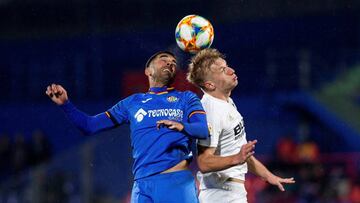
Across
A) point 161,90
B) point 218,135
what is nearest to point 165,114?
point 161,90

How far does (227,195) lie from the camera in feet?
18.0

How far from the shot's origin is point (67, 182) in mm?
10820

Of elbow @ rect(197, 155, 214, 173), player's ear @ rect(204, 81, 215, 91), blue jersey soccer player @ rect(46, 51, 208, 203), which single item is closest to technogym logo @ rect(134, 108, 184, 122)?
blue jersey soccer player @ rect(46, 51, 208, 203)

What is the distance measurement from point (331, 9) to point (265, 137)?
3.63 meters

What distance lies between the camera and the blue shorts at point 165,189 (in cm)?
516

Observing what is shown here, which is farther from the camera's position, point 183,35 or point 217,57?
point 183,35

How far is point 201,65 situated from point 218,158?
923mm

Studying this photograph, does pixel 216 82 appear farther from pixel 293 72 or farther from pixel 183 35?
pixel 293 72

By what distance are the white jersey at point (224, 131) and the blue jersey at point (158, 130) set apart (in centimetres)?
20

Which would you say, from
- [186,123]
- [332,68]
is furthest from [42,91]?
[186,123]

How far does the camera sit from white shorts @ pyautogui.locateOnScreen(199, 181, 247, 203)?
18.0ft

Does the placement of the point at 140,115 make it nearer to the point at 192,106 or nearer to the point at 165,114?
the point at 165,114

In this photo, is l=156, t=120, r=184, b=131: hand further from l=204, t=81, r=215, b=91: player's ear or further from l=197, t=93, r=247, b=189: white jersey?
l=204, t=81, r=215, b=91: player's ear

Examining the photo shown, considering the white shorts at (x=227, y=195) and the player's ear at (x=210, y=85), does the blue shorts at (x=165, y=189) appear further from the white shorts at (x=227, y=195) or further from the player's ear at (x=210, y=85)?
the player's ear at (x=210, y=85)
